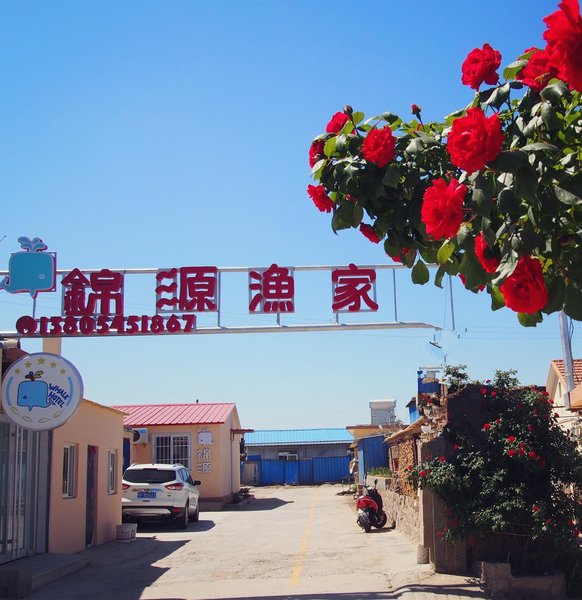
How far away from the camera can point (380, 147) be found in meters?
4.28

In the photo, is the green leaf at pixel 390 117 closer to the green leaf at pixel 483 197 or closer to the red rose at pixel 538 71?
the red rose at pixel 538 71

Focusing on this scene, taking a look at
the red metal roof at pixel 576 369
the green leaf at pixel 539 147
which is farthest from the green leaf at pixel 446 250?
the red metal roof at pixel 576 369

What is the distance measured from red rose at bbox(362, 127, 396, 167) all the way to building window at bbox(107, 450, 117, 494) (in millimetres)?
15620

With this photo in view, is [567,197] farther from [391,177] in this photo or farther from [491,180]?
[391,177]

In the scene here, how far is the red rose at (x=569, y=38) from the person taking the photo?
296cm

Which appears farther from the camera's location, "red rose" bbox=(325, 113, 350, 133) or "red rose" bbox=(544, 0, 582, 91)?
"red rose" bbox=(325, 113, 350, 133)

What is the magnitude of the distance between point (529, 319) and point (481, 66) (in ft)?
4.42

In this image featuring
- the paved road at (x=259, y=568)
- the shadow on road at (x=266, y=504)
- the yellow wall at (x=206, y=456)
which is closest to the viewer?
the paved road at (x=259, y=568)

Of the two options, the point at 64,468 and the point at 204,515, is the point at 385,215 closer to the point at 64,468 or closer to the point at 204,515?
the point at 64,468

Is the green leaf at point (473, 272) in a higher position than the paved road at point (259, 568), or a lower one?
higher

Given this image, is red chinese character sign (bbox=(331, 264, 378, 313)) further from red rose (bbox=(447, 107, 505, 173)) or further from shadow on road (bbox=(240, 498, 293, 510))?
shadow on road (bbox=(240, 498, 293, 510))

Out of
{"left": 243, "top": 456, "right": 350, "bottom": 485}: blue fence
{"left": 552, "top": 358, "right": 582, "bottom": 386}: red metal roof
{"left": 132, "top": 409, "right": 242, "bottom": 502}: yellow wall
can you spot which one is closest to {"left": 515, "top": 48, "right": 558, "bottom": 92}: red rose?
{"left": 552, "top": 358, "right": 582, "bottom": 386}: red metal roof

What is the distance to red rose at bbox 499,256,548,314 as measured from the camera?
3350 mm

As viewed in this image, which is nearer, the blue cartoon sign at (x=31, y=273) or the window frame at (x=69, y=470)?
the blue cartoon sign at (x=31, y=273)
